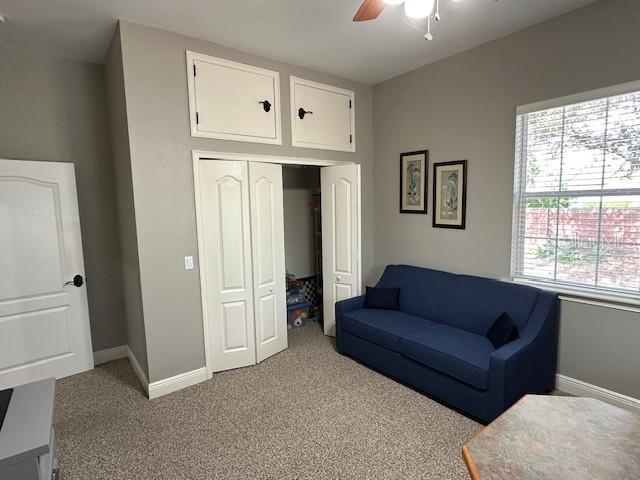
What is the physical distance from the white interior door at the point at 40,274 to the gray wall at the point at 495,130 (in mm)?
3351

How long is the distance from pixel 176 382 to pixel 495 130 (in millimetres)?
3678

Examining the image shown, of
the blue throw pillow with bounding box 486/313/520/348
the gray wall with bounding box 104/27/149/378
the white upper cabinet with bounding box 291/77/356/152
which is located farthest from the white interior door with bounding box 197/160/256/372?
the blue throw pillow with bounding box 486/313/520/348

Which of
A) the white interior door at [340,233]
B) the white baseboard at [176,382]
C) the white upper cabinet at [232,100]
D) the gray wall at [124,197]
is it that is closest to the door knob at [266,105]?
the white upper cabinet at [232,100]

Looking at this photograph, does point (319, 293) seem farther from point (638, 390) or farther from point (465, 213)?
point (638, 390)

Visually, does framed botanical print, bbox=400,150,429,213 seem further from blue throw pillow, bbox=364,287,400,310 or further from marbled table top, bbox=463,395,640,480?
marbled table top, bbox=463,395,640,480

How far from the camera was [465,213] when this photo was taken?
11.1 feet

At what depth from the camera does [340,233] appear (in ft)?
13.1

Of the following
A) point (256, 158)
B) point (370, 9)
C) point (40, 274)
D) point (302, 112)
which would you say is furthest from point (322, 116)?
point (40, 274)

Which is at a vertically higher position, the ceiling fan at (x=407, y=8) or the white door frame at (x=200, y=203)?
the ceiling fan at (x=407, y=8)

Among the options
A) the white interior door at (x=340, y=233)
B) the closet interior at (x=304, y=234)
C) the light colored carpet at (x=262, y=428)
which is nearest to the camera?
the light colored carpet at (x=262, y=428)

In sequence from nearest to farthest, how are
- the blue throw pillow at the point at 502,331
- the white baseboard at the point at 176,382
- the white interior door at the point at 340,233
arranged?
the blue throw pillow at the point at 502,331 < the white baseboard at the point at 176,382 < the white interior door at the point at 340,233

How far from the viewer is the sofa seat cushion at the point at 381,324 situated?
3049mm

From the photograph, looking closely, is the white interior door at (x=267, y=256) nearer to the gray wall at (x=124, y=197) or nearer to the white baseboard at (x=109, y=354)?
the gray wall at (x=124, y=197)

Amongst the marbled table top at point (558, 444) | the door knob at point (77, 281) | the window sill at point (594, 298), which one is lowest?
the marbled table top at point (558, 444)
